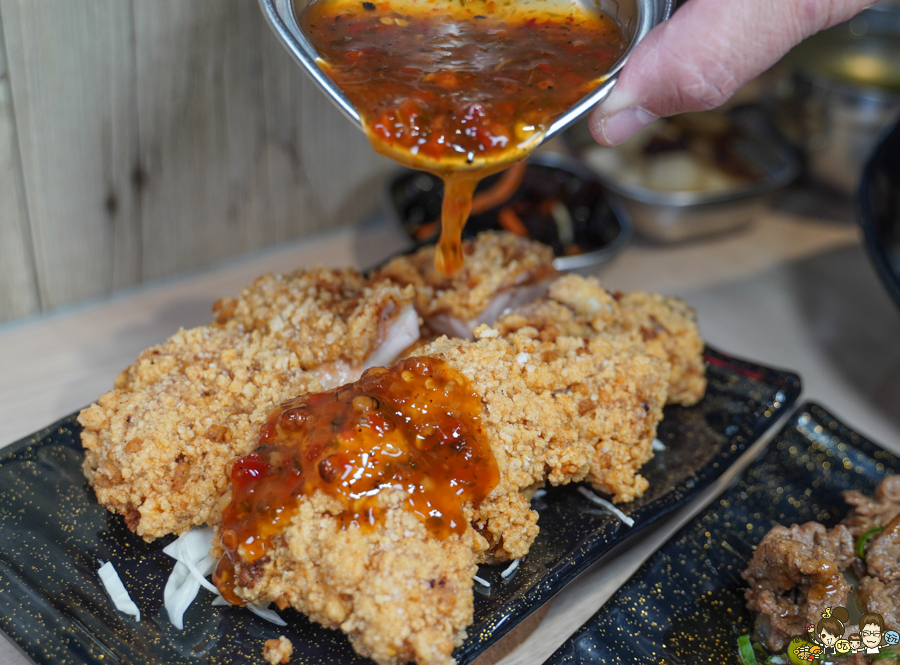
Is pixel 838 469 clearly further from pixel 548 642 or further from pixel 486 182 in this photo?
pixel 486 182

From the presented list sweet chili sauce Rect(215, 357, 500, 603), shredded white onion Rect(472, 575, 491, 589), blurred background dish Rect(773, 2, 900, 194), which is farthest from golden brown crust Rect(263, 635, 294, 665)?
blurred background dish Rect(773, 2, 900, 194)

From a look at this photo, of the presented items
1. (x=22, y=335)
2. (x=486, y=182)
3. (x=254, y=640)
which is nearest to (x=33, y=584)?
(x=254, y=640)

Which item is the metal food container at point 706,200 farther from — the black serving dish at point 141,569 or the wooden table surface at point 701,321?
the black serving dish at point 141,569

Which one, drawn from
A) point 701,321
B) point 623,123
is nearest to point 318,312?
point 623,123

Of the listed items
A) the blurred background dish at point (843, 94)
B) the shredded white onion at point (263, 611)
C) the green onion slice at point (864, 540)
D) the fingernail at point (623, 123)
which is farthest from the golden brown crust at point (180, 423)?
the blurred background dish at point (843, 94)

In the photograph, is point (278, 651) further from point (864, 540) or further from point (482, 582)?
point (864, 540)
